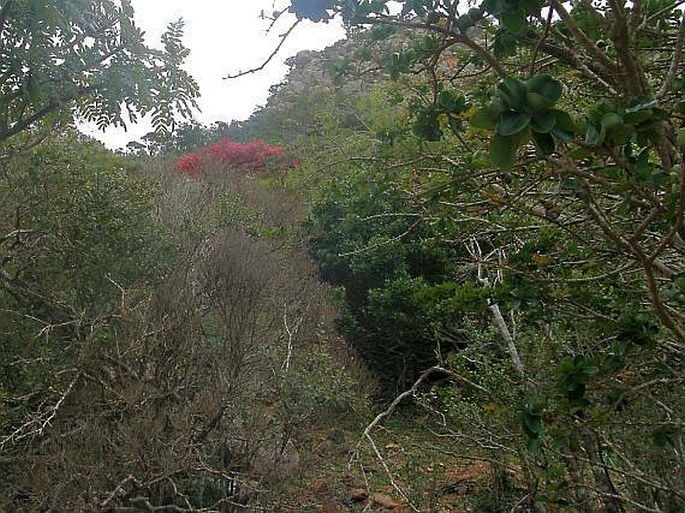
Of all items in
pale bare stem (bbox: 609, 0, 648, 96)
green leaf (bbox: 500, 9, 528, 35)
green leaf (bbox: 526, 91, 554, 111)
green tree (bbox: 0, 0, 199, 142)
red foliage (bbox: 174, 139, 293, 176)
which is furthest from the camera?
red foliage (bbox: 174, 139, 293, 176)

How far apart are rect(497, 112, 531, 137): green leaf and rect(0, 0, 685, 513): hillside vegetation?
0.01 m

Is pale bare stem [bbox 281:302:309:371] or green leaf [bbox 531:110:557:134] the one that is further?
pale bare stem [bbox 281:302:309:371]

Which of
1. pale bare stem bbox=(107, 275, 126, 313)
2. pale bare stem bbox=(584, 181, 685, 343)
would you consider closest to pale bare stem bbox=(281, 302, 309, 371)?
pale bare stem bbox=(107, 275, 126, 313)

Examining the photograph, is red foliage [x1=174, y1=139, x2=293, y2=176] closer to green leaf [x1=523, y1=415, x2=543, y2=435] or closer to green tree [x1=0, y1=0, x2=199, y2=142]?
green tree [x1=0, y1=0, x2=199, y2=142]

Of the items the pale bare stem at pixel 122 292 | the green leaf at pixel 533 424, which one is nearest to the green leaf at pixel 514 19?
the green leaf at pixel 533 424

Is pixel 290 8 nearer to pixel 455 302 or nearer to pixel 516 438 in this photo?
pixel 455 302

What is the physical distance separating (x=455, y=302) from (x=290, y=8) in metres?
0.94

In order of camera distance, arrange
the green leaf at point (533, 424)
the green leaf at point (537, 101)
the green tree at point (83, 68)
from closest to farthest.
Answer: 1. the green leaf at point (537, 101)
2. the green leaf at point (533, 424)
3. the green tree at point (83, 68)

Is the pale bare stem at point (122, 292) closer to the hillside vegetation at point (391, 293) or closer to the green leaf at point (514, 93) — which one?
the hillside vegetation at point (391, 293)

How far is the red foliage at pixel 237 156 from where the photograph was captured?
42.5 feet

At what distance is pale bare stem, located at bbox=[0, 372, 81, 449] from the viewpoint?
4.13 m

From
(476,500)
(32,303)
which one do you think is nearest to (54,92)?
(32,303)

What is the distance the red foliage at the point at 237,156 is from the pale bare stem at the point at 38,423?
343 inches

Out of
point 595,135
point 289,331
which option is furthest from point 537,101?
point 289,331
